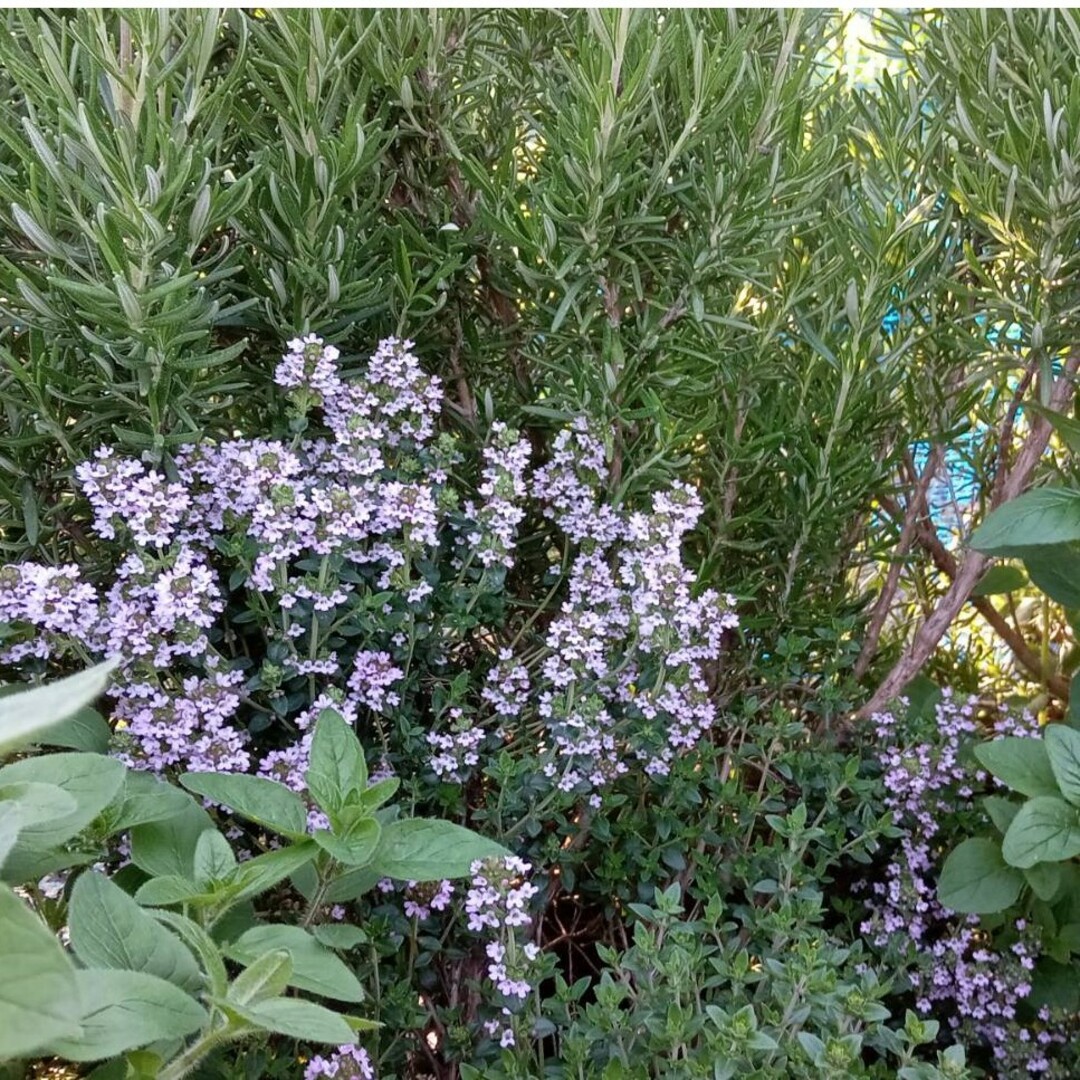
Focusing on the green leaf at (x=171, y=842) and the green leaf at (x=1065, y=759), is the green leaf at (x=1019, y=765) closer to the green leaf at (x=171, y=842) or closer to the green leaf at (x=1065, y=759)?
the green leaf at (x=1065, y=759)

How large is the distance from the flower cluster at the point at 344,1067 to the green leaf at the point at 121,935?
0.46 ft

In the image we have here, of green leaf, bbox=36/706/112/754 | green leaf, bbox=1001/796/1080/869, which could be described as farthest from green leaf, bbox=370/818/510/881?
green leaf, bbox=1001/796/1080/869

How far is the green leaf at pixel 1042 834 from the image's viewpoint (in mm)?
838

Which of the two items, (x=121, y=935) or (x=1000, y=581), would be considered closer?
(x=121, y=935)

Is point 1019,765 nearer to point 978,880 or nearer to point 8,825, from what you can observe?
point 978,880

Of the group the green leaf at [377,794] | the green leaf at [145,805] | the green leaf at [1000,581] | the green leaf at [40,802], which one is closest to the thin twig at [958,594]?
the green leaf at [1000,581]

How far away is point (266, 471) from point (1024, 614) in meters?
1.32

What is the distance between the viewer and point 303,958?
1.87 feet

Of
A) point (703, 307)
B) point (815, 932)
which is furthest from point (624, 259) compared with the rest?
point (815, 932)

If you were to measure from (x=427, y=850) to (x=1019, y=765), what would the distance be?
59 cm

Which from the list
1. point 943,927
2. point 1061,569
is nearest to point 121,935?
point 943,927

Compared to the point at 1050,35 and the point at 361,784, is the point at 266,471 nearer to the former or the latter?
the point at 361,784

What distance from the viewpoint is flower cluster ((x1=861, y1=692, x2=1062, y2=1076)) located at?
3.03 feet

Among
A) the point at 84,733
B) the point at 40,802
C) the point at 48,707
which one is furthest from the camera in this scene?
the point at 84,733
